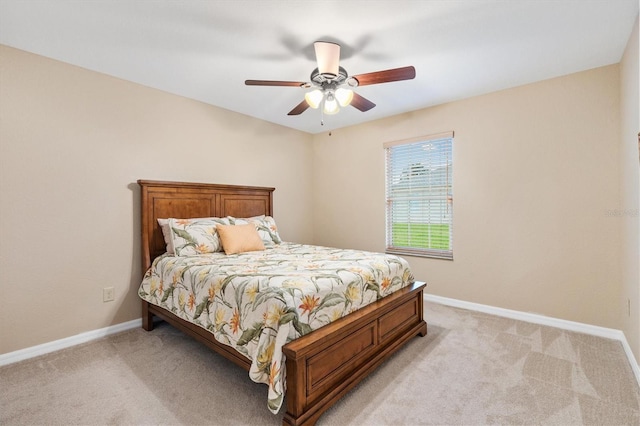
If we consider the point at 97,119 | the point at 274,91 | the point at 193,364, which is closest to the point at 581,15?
the point at 274,91

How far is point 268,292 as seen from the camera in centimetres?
172

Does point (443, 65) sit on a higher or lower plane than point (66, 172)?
higher

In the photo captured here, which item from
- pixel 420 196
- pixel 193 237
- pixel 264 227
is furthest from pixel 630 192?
pixel 193 237

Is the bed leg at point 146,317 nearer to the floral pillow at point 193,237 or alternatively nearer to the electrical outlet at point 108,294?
the electrical outlet at point 108,294

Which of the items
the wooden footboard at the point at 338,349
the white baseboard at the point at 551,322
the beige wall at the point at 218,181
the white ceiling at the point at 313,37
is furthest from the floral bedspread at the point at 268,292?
the white ceiling at the point at 313,37

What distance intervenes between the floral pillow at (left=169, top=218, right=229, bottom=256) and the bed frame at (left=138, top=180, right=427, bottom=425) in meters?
0.32

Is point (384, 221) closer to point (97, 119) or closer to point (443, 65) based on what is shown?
point (443, 65)

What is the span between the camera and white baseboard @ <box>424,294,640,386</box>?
2.36 meters

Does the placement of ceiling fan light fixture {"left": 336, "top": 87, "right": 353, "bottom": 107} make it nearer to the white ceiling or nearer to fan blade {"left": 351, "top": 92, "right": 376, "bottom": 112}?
fan blade {"left": 351, "top": 92, "right": 376, "bottom": 112}

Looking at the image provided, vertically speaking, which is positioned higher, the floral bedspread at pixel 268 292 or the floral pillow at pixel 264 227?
the floral pillow at pixel 264 227

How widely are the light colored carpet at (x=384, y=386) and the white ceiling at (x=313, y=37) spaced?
2401 mm

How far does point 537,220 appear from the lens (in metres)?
2.98

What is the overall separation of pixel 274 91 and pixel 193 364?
2640 millimetres

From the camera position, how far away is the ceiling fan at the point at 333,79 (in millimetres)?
2045
